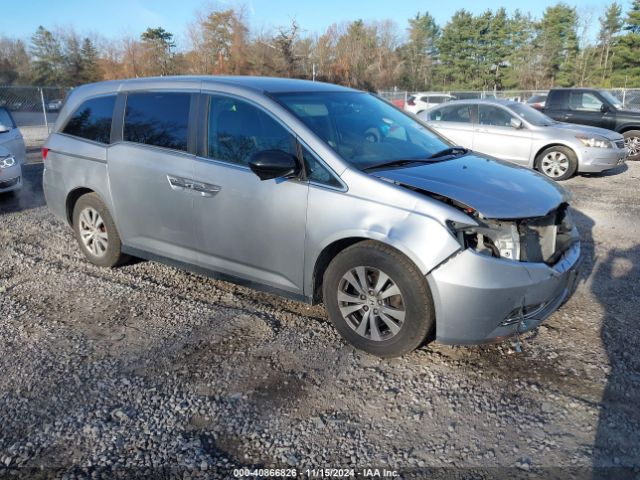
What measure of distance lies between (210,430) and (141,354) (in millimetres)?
1025

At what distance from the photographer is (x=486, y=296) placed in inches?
117

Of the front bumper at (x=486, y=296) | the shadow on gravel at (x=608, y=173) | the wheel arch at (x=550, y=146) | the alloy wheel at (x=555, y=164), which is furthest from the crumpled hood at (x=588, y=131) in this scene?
the front bumper at (x=486, y=296)

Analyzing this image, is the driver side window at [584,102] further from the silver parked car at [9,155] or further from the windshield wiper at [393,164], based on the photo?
the silver parked car at [9,155]

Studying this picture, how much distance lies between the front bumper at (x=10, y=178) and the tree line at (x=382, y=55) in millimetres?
39413

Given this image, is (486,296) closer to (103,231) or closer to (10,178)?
(103,231)

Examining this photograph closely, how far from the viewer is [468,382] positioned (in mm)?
3154

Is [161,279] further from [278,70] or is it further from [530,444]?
[278,70]

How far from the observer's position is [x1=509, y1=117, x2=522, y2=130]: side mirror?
990cm

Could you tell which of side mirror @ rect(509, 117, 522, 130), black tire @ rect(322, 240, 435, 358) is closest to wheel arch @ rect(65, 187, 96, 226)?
black tire @ rect(322, 240, 435, 358)

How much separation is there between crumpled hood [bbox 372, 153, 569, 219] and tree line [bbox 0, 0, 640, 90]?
43.5m

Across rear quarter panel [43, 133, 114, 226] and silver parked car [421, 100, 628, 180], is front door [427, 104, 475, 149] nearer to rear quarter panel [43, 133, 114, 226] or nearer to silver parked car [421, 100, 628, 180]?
silver parked car [421, 100, 628, 180]

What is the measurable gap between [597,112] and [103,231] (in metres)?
11.8

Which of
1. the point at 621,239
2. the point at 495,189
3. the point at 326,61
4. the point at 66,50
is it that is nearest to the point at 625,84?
the point at 326,61

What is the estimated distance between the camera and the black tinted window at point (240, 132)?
3709 millimetres
